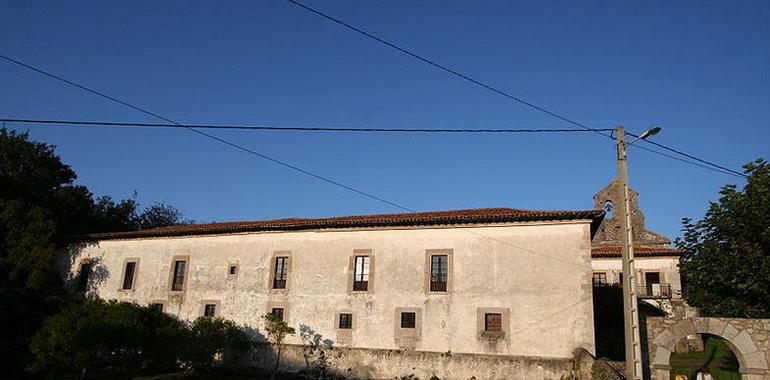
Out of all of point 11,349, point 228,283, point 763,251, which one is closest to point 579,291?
point 763,251

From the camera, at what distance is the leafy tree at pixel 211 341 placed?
22.0m

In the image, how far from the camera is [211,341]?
22.5m

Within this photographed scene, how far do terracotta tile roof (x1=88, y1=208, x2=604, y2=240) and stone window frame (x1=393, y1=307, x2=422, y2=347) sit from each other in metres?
3.62

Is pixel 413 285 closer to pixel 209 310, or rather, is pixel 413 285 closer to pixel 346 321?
pixel 346 321

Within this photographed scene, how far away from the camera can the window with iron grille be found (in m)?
35.1

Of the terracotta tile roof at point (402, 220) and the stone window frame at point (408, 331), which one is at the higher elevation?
the terracotta tile roof at point (402, 220)

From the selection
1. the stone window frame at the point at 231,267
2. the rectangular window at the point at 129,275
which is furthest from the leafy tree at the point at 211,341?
the rectangular window at the point at 129,275

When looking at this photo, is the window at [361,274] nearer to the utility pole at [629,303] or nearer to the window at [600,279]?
the utility pole at [629,303]

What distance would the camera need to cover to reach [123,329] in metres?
19.2

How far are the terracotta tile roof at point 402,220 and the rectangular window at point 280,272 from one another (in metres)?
1.45

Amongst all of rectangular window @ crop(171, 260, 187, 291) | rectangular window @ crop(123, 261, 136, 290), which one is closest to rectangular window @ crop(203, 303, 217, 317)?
rectangular window @ crop(171, 260, 187, 291)

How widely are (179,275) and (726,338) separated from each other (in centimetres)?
2354

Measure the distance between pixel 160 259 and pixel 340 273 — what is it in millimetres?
10720

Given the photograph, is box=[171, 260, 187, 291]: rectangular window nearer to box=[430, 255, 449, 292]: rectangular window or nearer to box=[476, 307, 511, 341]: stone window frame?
box=[430, 255, 449, 292]: rectangular window
